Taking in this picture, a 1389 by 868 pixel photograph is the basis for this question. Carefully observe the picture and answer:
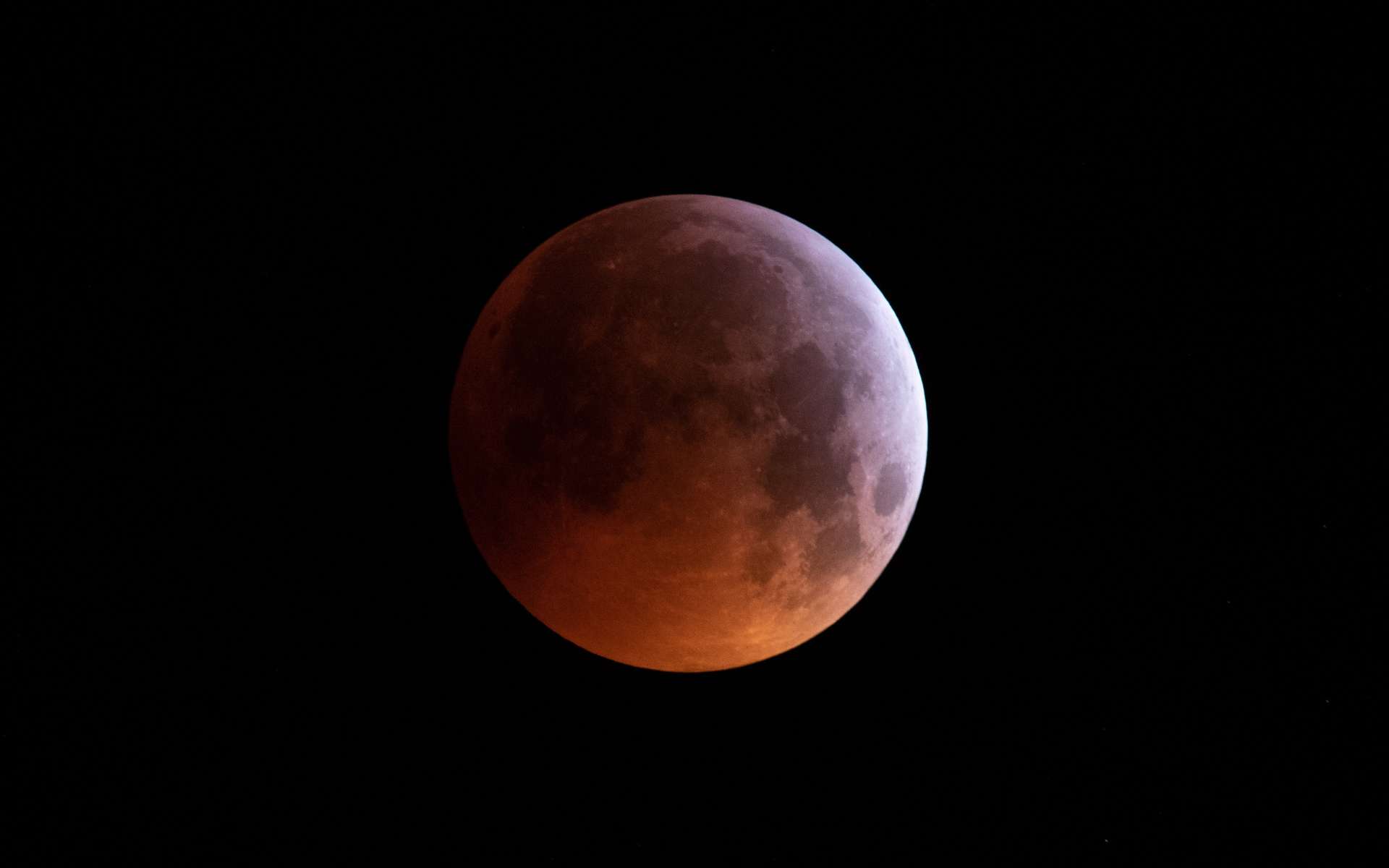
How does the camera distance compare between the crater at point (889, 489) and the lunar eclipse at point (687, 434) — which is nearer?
the lunar eclipse at point (687, 434)

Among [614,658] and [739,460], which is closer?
[739,460]

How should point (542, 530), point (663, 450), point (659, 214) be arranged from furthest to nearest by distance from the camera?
point (659, 214)
point (542, 530)
point (663, 450)

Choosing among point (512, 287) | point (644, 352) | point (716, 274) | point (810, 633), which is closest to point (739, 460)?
point (644, 352)

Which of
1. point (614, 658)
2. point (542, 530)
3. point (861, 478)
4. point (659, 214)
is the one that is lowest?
point (614, 658)

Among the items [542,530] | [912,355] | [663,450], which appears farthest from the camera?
[912,355]

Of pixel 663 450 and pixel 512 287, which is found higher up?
pixel 512 287

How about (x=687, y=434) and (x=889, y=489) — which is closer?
(x=687, y=434)

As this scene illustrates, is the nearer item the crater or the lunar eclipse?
the lunar eclipse

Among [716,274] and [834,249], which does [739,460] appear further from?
[834,249]
